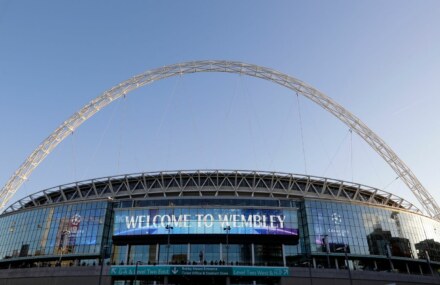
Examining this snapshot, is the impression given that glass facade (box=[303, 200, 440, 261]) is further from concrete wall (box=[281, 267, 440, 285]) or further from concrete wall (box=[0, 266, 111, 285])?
concrete wall (box=[0, 266, 111, 285])

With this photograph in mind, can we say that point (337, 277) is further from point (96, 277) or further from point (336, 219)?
point (96, 277)

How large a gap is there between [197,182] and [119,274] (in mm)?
31529

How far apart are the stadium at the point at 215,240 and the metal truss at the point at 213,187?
2.19 feet

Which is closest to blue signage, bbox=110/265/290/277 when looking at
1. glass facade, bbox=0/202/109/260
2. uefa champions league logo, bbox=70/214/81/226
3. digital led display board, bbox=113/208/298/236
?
digital led display board, bbox=113/208/298/236

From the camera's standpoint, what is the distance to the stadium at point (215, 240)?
5969cm

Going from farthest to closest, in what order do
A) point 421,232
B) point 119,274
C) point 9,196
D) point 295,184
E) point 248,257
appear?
point 9,196 → point 295,184 → point 421,232 → point 248,257 → point 119,274

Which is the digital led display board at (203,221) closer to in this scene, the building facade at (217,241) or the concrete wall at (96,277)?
the building facade at (217,241)

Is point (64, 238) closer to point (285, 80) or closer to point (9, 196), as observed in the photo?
point (9, 196)

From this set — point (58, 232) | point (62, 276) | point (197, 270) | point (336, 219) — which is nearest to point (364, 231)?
point (336, 219)

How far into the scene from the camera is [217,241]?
66.8 m

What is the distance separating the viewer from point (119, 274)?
5831cm

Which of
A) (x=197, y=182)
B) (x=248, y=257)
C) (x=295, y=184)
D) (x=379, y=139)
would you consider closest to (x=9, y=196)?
(x=197, y=182)

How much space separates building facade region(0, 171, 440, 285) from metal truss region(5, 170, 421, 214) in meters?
9.28

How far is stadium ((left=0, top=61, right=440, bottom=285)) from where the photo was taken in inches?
2350
